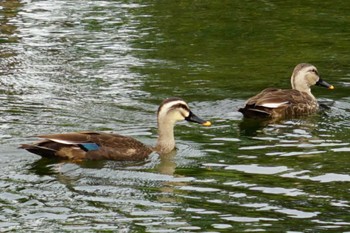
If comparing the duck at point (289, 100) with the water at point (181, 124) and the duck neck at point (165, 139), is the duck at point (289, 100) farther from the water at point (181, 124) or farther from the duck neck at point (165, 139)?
the duck neck at point (165, 139)

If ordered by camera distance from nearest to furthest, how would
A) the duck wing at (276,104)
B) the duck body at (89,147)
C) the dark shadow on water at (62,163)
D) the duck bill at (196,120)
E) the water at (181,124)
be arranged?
the water at (181,124) < the dark shadow on water at (62,163) < the duck body at (89,147) < the duck bill at (196,120) < the duck wing at (276,104)

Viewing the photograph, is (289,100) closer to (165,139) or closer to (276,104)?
(276,104)

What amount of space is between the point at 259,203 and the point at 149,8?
15.0 meters

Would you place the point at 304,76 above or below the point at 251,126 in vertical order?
above

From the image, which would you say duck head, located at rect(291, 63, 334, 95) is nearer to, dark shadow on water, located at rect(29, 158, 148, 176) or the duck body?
the duck body

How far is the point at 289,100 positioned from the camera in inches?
722

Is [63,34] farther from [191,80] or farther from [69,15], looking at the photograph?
[191,80]

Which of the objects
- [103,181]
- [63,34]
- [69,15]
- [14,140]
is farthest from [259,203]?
[69,15]

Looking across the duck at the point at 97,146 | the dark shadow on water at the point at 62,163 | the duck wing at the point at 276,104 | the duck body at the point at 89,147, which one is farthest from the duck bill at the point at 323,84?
the dark shadow on water at the point at 62,163

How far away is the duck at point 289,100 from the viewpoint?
17859mm

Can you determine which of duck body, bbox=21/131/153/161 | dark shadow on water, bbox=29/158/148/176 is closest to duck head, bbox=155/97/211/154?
duck body, bbox=21/131/153/161

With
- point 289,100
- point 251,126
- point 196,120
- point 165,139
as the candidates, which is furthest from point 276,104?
point 165,139

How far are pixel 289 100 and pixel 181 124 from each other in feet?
5.87

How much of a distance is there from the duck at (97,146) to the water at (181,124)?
157 millimetres
